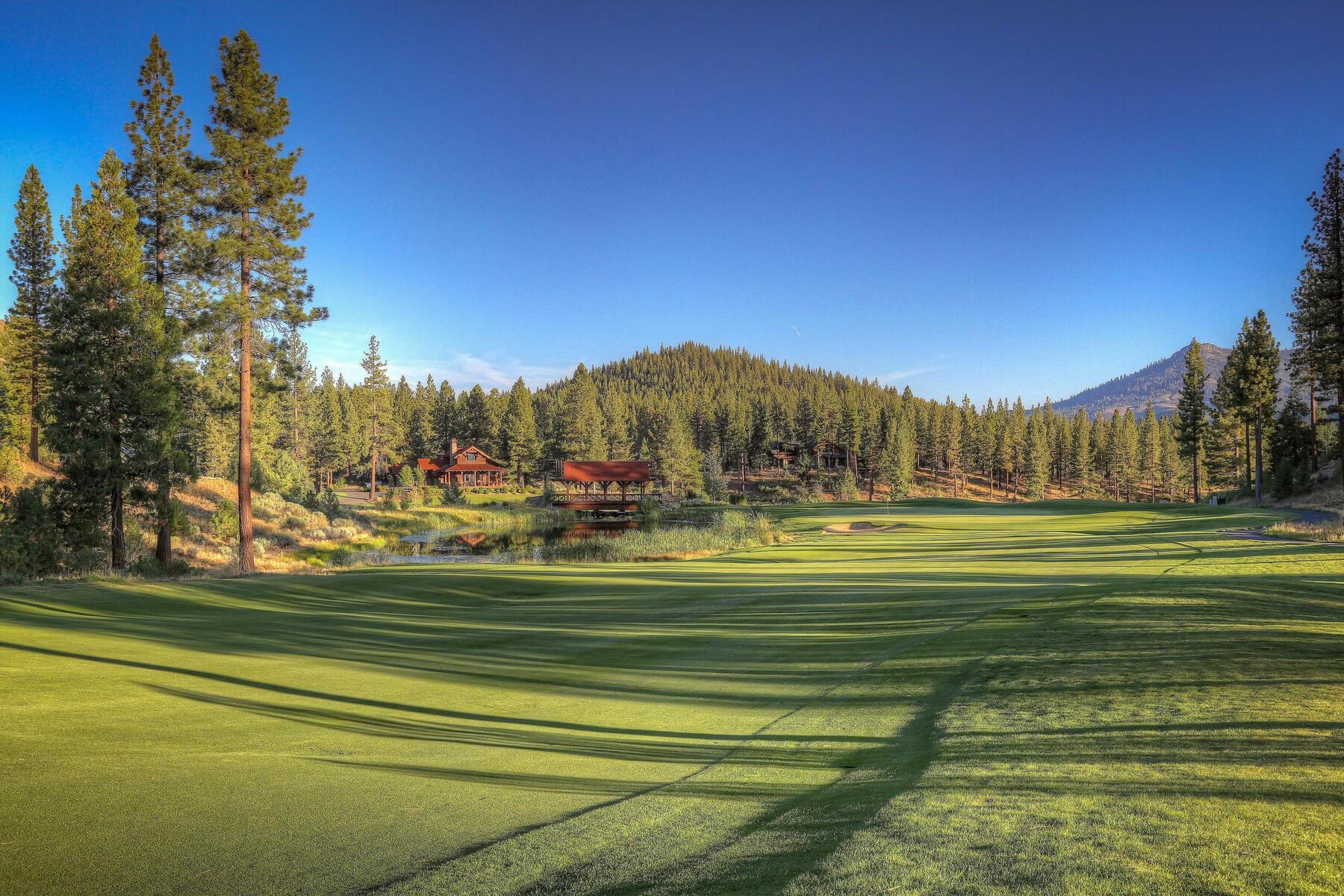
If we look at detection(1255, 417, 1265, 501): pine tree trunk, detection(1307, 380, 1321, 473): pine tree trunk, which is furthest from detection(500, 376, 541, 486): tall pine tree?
detection(1307, 380, 1321, 473): pine tree trunk

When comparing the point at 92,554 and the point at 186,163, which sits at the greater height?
the point at 186,163

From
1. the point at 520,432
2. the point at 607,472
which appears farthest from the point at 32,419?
the point at 520,432

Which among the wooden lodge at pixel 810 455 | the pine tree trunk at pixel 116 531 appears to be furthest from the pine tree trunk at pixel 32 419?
the wooden lodge at pixel 810 455

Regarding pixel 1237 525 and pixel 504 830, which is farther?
pixel 1237 525

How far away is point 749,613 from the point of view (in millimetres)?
14188

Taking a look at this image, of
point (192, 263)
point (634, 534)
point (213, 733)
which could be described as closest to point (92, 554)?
point (192, 263)

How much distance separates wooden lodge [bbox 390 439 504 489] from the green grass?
280 feet

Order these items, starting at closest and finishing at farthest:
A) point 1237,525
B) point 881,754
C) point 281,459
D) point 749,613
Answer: point 881,754
point 749,613
point 1237,525
point 281,459

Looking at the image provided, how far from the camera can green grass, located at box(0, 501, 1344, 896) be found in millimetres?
3742

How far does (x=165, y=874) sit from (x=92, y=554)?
24.9 meters

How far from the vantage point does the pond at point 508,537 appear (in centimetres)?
3719

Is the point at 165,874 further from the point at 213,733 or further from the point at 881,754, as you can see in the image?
the point at 881,754

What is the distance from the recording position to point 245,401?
77.8 ft

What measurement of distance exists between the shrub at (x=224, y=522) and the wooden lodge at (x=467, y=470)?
63.9 m
